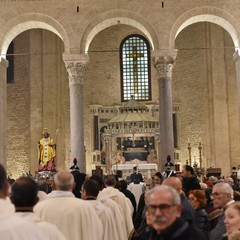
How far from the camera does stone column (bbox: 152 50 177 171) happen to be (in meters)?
23.2

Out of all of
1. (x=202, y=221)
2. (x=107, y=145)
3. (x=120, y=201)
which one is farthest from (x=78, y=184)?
(x=107, y=145)

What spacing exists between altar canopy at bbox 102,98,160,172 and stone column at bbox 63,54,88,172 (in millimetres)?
3000

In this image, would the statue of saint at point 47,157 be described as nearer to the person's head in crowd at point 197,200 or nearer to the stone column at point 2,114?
the stone column at point 2,114

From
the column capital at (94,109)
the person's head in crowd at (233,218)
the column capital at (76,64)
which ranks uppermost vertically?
the column capital at (76,64)

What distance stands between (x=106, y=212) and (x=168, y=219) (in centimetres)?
414

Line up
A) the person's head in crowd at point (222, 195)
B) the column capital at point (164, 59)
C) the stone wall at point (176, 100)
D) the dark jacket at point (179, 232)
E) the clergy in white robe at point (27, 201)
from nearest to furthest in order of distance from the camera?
the dark jacket at point (179, 232) → the clergy in white robe at point (27, 201) → the person's head in crowd at point (222, 195) → the column capital at point (164, 59) → the stone wall at point (176, 100)

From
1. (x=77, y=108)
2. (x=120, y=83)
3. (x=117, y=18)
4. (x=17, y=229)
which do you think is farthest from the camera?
(x=120, y=83)

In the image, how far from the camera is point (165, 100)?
23.4 meters

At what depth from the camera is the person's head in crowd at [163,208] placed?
353 cm

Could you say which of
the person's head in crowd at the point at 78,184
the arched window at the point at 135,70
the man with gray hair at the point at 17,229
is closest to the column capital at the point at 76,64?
the arched window at the point at 135,70

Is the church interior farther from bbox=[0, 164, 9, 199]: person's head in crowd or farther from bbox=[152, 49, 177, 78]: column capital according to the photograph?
bbox=[0, 164, 9, 199]: person's head in crowd

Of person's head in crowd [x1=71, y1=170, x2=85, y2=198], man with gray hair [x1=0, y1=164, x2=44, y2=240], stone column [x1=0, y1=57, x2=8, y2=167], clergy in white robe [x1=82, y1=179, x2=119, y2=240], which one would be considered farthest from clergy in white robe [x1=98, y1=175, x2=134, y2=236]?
stone column [x1=0, y1=57, x2=8, y2=167]

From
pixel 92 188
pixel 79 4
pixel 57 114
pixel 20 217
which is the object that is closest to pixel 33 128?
pixel 57 114

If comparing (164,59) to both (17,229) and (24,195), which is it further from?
(17,229)
